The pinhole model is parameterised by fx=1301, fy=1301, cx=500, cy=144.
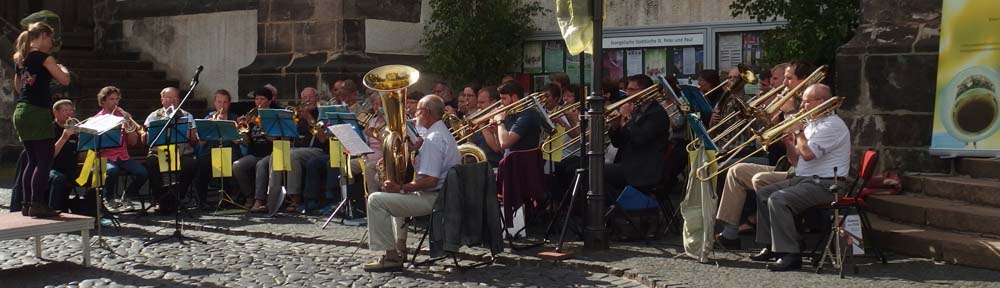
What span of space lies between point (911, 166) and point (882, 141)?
12.9 inches

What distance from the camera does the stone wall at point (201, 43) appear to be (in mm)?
18969

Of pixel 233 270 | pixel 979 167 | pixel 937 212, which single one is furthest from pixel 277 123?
pixel 979 167

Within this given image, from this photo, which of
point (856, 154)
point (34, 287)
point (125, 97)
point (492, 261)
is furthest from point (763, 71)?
point (125, 97)

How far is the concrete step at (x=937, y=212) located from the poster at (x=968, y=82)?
0.57 metres

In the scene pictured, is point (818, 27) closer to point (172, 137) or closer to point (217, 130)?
point (217, 130)

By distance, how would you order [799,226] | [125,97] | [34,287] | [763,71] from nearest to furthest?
[34,287], [799,226], [763,71], [125,97]

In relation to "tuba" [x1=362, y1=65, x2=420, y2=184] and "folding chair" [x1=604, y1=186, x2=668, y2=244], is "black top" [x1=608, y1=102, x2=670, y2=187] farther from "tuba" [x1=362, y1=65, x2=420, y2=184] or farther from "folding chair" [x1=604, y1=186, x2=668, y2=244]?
"tuba" [x1=362, y1=65, x2=420, y2=184]

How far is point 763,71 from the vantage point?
12.0 m

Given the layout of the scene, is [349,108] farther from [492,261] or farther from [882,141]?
[882,141]

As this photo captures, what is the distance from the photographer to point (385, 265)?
30.5ft

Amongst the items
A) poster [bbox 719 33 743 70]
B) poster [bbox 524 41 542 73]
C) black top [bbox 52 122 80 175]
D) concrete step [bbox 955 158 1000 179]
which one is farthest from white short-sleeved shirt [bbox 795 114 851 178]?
poster [bbox 524 41 542 73]

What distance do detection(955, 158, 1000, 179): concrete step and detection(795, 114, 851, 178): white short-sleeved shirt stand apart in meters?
1.67

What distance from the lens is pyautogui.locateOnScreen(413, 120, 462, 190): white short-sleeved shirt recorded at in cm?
923

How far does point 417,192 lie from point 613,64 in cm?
716
